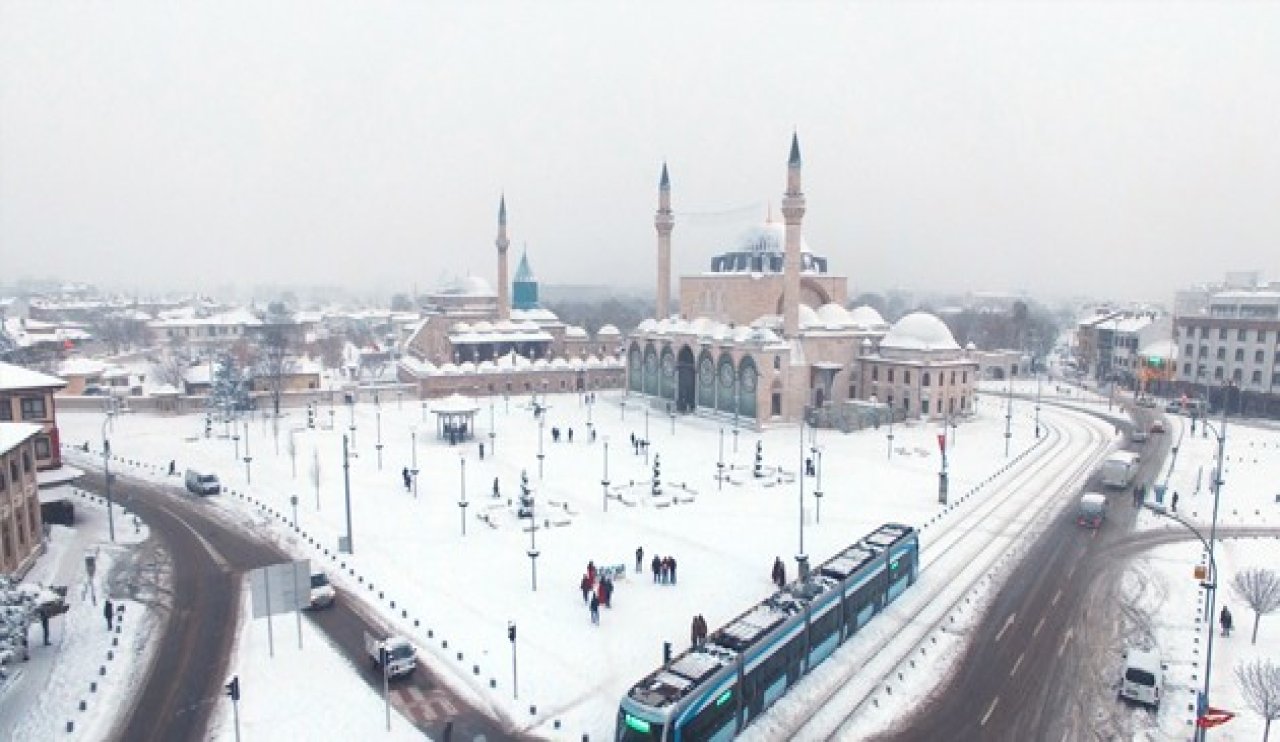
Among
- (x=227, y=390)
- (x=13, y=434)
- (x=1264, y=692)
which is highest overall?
(x=13, y=434)

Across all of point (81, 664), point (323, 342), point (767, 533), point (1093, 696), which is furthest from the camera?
point (323, 342)

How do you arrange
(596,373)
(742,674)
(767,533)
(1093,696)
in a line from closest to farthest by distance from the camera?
(742,674) < (1093,696) < (767,533) < (596,373)

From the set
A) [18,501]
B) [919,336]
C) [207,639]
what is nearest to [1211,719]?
[207,639]

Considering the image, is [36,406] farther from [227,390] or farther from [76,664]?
[227,390]

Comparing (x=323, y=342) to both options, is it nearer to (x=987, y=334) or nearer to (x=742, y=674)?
(x=987, y=334)

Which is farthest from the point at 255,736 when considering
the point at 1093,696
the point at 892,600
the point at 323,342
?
the point at 323,342

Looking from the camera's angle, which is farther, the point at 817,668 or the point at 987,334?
the point at 987,334
